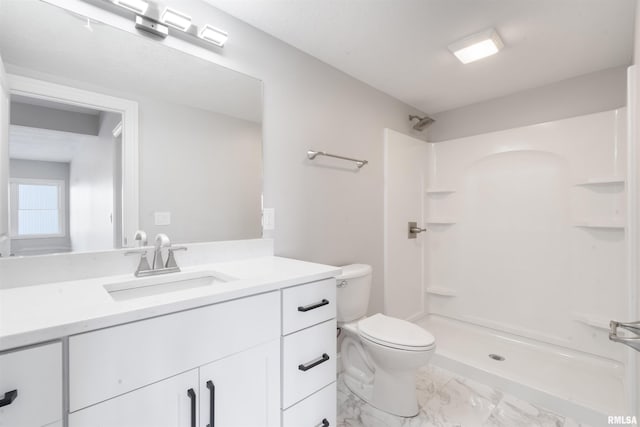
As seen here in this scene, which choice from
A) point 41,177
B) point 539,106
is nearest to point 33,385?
point 41,177

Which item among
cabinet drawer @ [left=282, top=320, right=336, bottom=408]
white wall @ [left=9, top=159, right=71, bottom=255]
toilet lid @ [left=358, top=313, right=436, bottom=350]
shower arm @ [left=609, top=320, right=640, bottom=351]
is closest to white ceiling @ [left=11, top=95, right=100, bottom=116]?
white wall @ [left=9, top=159, right=71, bottom=255]

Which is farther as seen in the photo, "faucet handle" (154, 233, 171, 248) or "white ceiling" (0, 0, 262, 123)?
"faucet handle" (154, 233, 171, 248)

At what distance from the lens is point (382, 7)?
1461 millimetres

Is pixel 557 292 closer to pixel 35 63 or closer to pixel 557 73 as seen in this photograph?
pixel 557 73

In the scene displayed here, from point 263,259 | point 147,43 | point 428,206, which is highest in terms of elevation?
point 147,43

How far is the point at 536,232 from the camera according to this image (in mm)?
2391

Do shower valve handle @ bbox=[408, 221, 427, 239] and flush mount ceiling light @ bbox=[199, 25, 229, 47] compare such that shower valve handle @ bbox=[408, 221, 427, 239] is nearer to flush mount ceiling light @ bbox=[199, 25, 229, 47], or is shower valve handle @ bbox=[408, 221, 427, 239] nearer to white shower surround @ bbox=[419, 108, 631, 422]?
white shower surround @ bbox=[419, 108, 631, 422]

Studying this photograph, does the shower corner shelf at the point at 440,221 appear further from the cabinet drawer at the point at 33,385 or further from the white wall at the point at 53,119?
the cabinet drawer at the point at 33,385

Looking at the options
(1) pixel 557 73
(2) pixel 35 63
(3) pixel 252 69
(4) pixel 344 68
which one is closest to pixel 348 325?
(3) pixel 252 69

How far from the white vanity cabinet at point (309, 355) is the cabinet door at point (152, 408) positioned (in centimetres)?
34

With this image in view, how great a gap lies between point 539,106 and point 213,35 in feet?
8.33

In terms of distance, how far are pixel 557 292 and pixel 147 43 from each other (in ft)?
10.4

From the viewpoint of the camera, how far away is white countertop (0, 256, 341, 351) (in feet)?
2.05

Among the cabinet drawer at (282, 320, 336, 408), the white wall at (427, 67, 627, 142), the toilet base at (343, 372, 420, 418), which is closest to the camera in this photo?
the cabinet drawer at (282, 320, 336, 408)
